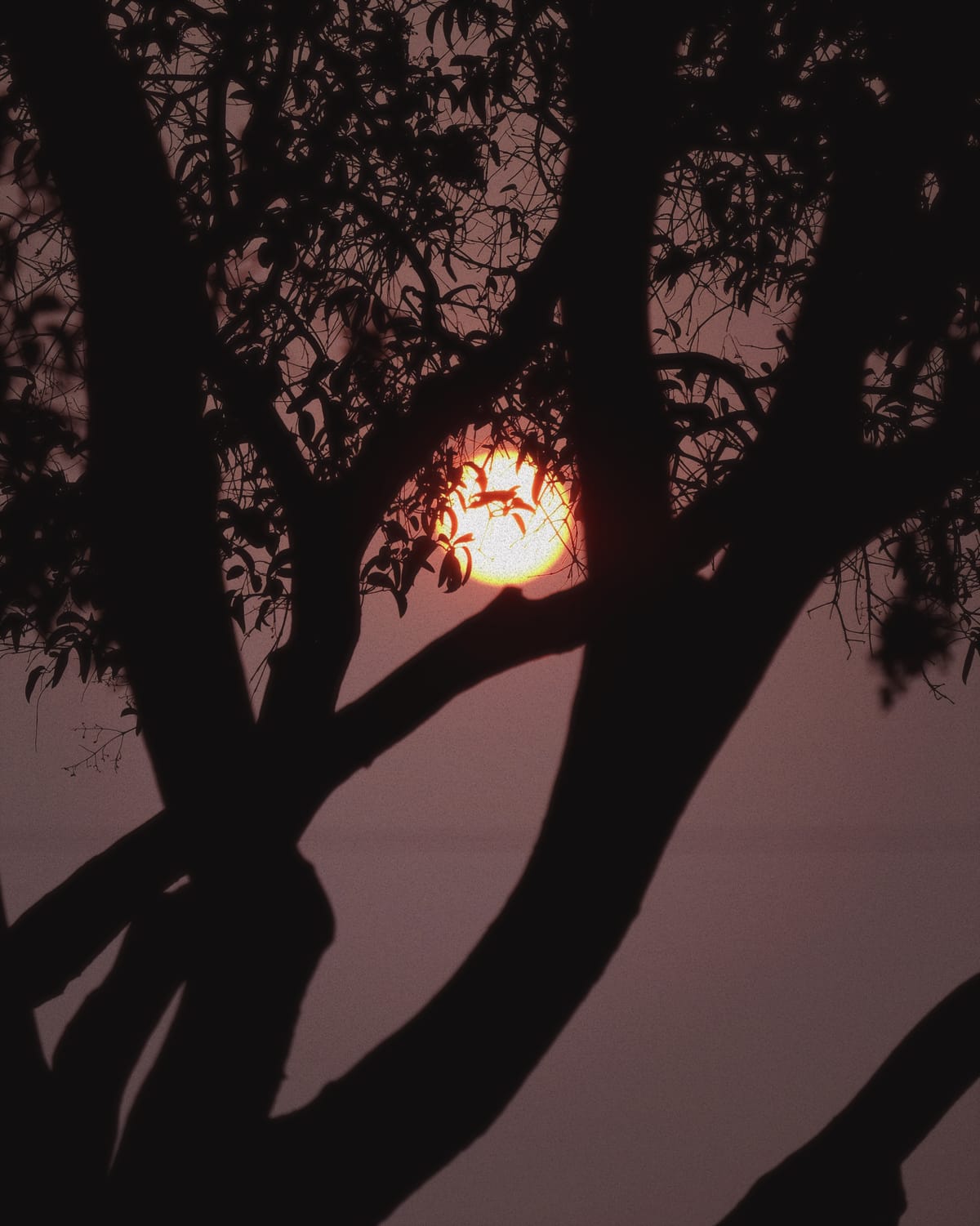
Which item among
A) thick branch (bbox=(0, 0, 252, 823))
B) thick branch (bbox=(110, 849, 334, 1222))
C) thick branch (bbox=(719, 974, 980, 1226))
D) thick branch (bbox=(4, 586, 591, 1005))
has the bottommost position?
thick branch (bbox=(719, 974, 980, 1226))

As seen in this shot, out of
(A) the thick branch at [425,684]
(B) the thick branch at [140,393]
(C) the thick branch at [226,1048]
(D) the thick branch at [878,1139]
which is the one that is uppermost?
(B) the thick branch at [140,393]

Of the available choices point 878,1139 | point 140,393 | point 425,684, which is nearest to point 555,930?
point 425,684

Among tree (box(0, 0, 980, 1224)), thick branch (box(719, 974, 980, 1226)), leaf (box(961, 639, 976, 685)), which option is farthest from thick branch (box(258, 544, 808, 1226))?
leaf (box(961, 639, 976, 685))

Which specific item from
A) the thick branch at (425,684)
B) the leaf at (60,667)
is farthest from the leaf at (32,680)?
→ the thick branch at (425,684)

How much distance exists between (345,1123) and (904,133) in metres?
2.66

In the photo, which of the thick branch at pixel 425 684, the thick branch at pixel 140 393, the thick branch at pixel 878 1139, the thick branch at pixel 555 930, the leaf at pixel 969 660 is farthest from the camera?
the leaf at pixel 969 660

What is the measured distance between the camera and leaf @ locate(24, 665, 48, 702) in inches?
190

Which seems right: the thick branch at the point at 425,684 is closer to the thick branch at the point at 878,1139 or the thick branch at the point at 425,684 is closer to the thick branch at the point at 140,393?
the thick branch at the point at 140,393

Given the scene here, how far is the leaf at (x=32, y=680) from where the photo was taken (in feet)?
15.8

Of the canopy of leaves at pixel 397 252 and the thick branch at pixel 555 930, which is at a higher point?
the canopy of leaves at pixel 397 252

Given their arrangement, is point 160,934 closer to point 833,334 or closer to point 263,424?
point 263,424

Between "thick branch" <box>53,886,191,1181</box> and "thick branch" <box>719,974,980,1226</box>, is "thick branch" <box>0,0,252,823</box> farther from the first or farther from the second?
"thick branch" <box>719,974,980,1226</box>

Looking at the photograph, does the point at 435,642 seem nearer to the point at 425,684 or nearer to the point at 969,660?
the point at 425,684

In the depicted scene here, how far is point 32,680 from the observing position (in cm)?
488
